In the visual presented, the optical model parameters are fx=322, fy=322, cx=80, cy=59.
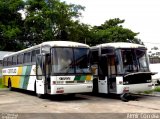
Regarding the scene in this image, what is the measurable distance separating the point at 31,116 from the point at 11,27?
38404mm

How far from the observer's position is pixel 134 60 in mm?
17891

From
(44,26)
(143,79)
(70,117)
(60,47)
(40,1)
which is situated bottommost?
(70,117)

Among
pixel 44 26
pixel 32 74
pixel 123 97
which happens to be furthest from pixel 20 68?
pixel 44 26

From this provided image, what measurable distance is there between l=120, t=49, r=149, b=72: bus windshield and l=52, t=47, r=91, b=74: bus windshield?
206 centimetres

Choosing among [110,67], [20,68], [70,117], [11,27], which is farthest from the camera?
[11,27]

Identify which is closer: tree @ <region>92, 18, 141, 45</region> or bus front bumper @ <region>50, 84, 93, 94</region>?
bus front bumper @ <region>50, 84, 93, 94</region>

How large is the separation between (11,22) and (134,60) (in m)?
35.0

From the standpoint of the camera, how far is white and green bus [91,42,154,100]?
1725cm

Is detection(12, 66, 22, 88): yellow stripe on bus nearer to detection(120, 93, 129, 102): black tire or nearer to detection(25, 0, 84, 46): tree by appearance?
detection(120, 93, 129, 102): black tire

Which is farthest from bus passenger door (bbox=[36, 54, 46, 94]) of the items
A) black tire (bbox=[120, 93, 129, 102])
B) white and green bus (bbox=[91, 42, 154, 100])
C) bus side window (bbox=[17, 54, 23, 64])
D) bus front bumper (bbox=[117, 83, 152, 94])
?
bus side window (bbox=[17, 54, 23, 64])

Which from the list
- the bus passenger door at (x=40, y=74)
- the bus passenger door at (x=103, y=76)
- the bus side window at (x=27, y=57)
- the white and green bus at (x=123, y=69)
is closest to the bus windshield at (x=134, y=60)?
the white and green bus at (x=123, y=69)

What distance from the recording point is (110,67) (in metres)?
18.4

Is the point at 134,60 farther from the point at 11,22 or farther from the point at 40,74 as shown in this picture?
the point at 11,22

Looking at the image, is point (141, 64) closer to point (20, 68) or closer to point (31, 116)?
point (31, 116)
